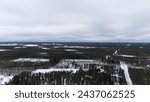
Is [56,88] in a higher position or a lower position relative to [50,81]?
higher

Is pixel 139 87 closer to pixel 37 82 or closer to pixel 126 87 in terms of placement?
pixel 126 87

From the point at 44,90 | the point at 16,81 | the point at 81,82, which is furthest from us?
the point at 16,81

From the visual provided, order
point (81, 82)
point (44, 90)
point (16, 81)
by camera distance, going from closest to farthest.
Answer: point (44, 90) < point (81, 82) < point (16, 81)

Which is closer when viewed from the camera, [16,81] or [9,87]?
[9,87]

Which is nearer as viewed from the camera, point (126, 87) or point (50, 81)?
point (126, 87)

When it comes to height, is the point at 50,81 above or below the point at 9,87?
below

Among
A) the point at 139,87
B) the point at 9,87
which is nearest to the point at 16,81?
the point at 9,87

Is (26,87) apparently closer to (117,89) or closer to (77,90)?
(77,90)

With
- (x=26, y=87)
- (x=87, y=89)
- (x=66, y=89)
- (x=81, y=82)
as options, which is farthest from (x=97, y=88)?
(x=81, y=82)
